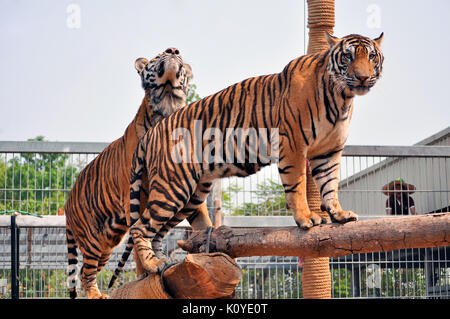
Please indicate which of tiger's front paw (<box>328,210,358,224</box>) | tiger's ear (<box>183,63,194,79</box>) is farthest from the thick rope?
tiger's front paw (<box>328,210,358,224</box>)

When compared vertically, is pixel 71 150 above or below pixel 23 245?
above

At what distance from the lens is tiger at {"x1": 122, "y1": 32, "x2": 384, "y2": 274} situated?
3650 millimetres

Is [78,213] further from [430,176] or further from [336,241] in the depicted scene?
[430,176]

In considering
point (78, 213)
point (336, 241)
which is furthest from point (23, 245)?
point (336, 241)

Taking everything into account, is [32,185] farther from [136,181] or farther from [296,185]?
[296,185]

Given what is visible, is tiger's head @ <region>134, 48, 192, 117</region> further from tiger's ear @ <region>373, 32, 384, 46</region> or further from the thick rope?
tiger's ear @ <region>373, 32, 384, 46</region>

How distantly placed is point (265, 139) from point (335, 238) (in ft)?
2.60

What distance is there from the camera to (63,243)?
6.94 m

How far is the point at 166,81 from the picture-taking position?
15.3 feet

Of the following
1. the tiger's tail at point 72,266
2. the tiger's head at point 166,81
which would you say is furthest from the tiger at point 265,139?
the tiger's tail at point 72,266

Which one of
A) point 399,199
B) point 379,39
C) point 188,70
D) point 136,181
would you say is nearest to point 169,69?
point 188,70

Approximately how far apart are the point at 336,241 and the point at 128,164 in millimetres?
1983

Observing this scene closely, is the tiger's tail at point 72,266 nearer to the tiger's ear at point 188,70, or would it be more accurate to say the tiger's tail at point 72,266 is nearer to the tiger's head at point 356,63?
the tiger's ear at point 188,70
